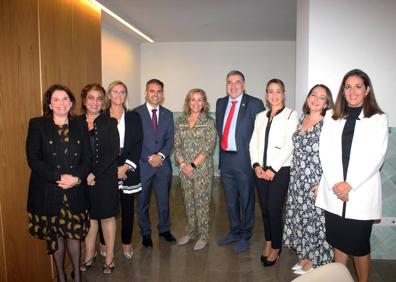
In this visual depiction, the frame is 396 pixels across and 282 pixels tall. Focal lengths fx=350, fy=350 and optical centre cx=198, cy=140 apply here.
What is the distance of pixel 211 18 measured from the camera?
17.5 ft

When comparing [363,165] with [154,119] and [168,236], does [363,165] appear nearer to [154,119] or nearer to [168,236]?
[154,119]

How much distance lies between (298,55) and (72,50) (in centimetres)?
252

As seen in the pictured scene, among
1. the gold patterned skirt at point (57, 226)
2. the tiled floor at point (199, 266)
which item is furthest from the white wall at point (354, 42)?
the gold patterned skirt at point (57, 226)

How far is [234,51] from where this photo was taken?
7586 millimetres

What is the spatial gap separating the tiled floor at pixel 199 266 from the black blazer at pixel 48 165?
0.95m

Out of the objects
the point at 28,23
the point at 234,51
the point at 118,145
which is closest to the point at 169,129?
the point at 118,145

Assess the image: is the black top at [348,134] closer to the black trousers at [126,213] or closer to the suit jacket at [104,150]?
the suit jacket at [104,150]

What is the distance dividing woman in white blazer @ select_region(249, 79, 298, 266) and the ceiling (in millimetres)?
1898

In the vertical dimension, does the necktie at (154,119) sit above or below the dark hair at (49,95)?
below

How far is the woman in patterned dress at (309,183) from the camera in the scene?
2.88 meters

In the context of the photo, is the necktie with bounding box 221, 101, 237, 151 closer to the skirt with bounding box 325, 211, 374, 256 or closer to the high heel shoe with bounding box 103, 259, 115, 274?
the skirt with bounding box 325, 211, 374, 256

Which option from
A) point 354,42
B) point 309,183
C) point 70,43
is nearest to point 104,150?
point 70,43

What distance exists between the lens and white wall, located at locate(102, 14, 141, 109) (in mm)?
5797

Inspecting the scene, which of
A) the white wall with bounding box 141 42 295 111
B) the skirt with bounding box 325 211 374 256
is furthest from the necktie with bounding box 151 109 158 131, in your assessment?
the white wall with bounding box 141 42 295 111
